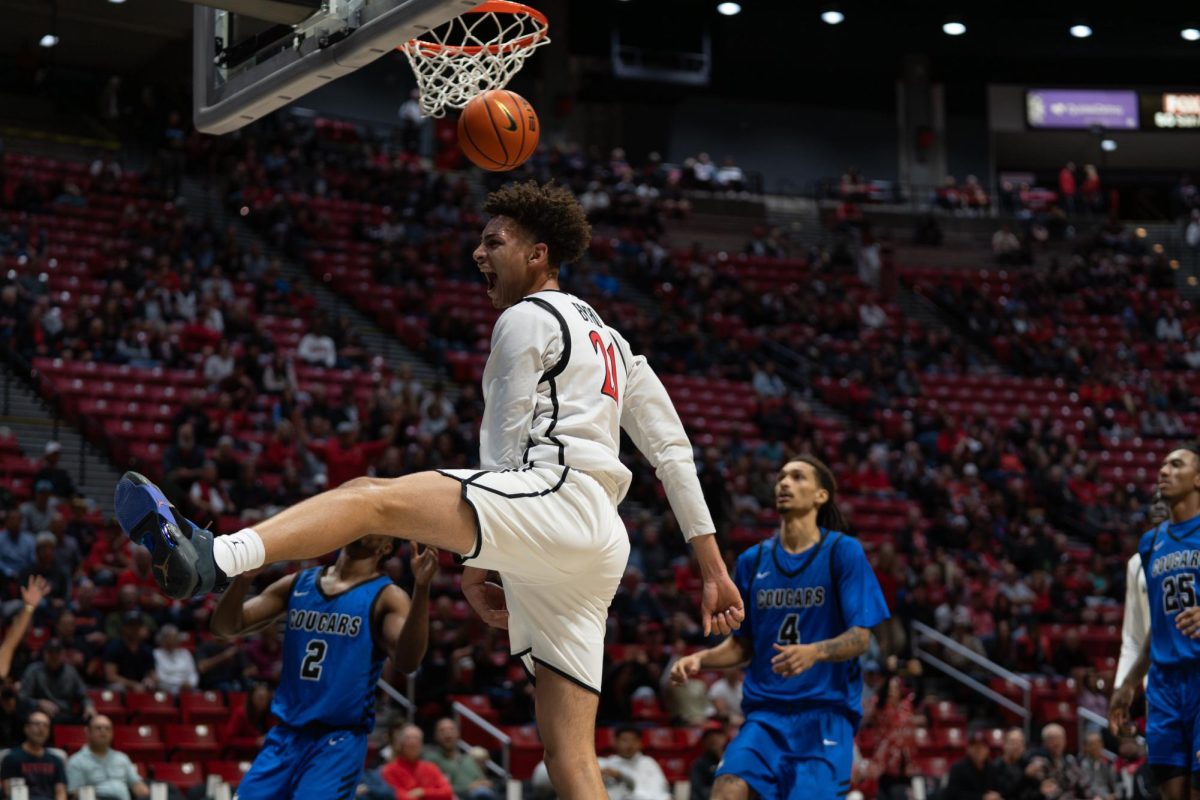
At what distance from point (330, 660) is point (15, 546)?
7268 mm

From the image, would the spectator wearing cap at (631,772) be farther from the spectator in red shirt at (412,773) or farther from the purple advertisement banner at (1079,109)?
the purple advertisement banner at (1079,109)

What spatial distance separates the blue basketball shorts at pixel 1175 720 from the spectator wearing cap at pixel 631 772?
219 inches

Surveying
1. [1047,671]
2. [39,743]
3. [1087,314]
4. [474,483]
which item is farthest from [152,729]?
[1087,314]

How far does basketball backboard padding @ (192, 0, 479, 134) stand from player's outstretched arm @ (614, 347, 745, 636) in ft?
4.87

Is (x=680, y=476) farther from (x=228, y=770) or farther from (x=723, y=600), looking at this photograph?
(x=228, y=770)

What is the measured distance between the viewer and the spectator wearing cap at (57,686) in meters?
11.1

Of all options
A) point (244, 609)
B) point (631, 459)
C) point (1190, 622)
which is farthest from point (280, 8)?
point (631, 459)

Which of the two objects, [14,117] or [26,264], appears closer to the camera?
[26,264]

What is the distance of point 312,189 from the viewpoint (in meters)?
24.2

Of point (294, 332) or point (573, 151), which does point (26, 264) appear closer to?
point (294, 332)

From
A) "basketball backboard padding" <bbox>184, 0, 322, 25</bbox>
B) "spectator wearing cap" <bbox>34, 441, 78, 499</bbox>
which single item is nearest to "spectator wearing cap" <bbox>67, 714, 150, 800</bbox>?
"spectator wearing cap" <bbox>34, 441, 78, 499</bbox>

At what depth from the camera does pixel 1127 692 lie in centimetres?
734

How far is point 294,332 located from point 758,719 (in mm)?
13521

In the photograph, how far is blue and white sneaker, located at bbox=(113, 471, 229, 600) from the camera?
3867mm
